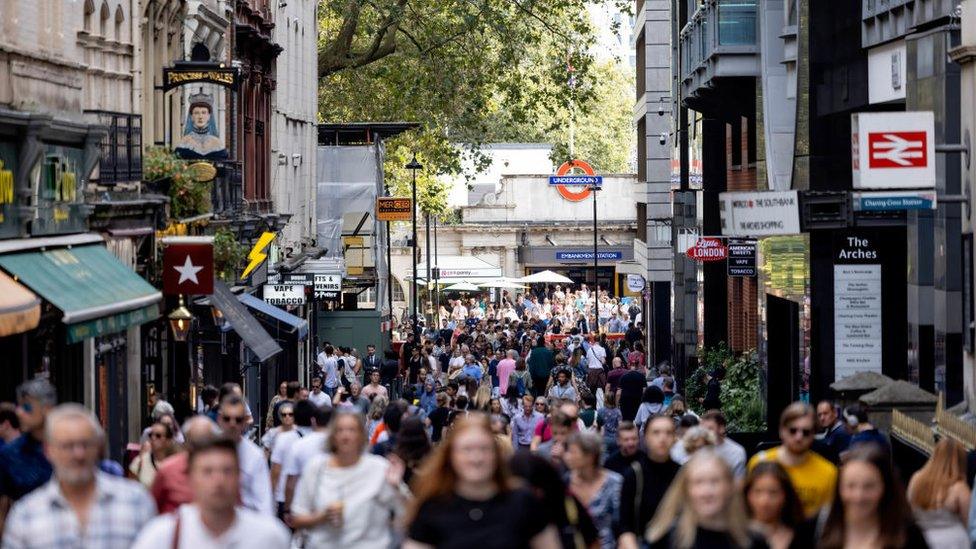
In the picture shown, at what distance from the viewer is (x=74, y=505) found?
8.45m

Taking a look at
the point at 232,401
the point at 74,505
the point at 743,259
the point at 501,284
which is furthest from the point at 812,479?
the point at 501,284

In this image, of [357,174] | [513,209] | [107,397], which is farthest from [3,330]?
[513,209]

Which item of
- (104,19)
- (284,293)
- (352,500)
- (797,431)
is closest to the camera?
(352,500)

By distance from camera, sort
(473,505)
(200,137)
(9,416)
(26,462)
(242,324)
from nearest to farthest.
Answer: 1. (473,505)
2. (26,462)
3. (9,416)
4. (200,137)
5. (242,324)

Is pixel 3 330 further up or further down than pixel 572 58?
further down

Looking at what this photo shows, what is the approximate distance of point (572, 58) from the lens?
158 feet

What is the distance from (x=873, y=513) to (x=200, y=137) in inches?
808

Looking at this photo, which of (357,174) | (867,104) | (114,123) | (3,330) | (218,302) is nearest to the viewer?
(3,330)

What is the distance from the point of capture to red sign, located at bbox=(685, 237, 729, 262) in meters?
37.2

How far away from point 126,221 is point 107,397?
2.12 metres

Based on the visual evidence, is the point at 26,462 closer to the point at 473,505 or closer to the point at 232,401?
the point at 232,401

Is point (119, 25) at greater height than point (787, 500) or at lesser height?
greater

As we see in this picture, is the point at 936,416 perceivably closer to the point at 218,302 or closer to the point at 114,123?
the point at 114,123

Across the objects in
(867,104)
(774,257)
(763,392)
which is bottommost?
(763,392)
